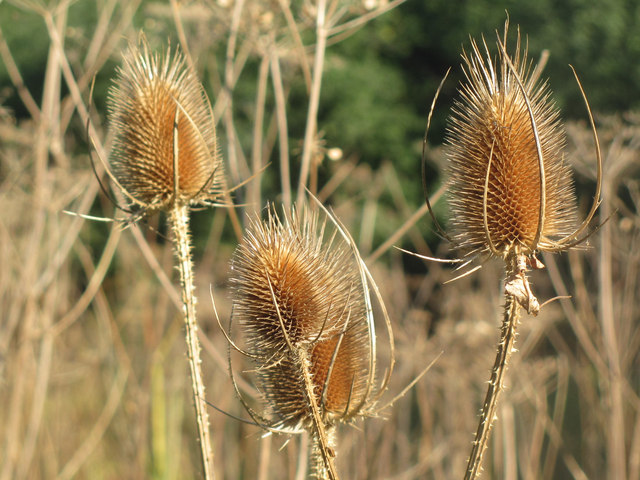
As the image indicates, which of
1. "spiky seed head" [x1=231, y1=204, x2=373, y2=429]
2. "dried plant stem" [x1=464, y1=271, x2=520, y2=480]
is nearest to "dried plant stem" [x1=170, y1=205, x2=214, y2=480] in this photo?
"spiky seed head" [x1=231, y1=204, x2=373, y2=429]

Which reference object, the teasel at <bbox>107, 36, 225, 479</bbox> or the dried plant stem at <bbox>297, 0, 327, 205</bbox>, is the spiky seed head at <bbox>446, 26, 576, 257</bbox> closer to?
the teasel at <bbox>107, 36, 225, 479</bbox>

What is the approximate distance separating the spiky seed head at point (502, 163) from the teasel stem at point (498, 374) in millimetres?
88

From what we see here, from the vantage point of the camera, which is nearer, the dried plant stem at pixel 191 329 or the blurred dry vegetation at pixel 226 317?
the dried plant stem at pixel 191 329

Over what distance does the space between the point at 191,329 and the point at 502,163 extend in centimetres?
78

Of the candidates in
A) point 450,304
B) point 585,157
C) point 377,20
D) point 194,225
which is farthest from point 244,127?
point 585,157

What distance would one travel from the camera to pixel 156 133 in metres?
1.80

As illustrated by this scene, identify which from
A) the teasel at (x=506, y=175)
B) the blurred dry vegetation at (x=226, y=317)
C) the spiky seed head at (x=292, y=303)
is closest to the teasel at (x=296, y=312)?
the spiky seed head at (x=292, y=303)

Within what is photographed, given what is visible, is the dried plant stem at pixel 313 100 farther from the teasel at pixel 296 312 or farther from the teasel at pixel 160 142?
the teasel at pixel 296 312

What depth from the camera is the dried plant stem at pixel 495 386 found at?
→ 1.30 m

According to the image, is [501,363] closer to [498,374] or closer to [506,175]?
[498,374]

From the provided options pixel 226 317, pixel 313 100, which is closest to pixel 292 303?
pixel 313 100

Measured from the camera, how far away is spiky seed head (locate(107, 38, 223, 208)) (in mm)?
1763

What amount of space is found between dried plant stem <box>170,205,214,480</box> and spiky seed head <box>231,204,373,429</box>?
11 centimetres

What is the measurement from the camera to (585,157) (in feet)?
12.9
